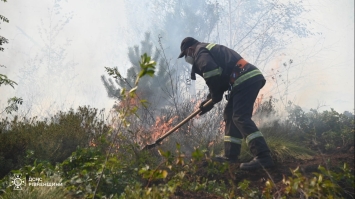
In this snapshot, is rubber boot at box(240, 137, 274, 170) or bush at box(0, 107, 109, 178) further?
bush at box(0, 107, 109, 178)

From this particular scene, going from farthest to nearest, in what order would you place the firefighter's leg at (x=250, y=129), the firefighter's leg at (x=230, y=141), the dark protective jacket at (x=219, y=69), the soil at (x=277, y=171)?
the firefighter's leg at (x=230, y=141) < the dark protective jacket at (x=219, y=69) < the firefighter's leg at (x=250, y=129) < the soil at (x=277, y=171)

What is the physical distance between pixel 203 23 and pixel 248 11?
1.92 meters

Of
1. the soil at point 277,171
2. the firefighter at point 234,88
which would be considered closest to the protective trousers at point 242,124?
the firefighter at point 234,88

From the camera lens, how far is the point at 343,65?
39.5 feet

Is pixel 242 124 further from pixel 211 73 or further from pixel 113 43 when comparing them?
pixel 113 43

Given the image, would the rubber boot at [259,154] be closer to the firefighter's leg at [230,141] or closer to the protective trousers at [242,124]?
the protective trousers at [242,124]

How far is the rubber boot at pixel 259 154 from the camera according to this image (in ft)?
12.5

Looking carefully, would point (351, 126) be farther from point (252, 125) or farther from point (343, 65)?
point (343, 65)

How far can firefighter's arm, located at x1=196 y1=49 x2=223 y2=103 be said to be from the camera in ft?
12.8

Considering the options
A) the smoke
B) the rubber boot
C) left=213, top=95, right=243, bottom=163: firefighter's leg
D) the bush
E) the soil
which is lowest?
the soil

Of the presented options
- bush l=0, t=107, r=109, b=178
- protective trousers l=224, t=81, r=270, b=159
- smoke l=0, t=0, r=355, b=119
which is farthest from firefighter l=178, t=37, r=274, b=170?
Answer: smoke l=0, t=0, r=355, b=119

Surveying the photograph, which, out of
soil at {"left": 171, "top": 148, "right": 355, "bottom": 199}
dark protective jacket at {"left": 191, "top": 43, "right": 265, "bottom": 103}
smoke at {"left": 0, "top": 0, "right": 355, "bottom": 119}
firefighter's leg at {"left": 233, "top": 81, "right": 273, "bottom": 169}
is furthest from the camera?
smoke at {"left": 0, "top": 0, "right": 355, "bottom": 119}

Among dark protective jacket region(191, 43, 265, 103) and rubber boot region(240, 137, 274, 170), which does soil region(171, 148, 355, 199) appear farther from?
dark protective jacket region(191, 43, 265, 103)

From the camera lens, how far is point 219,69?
13.2 feet
